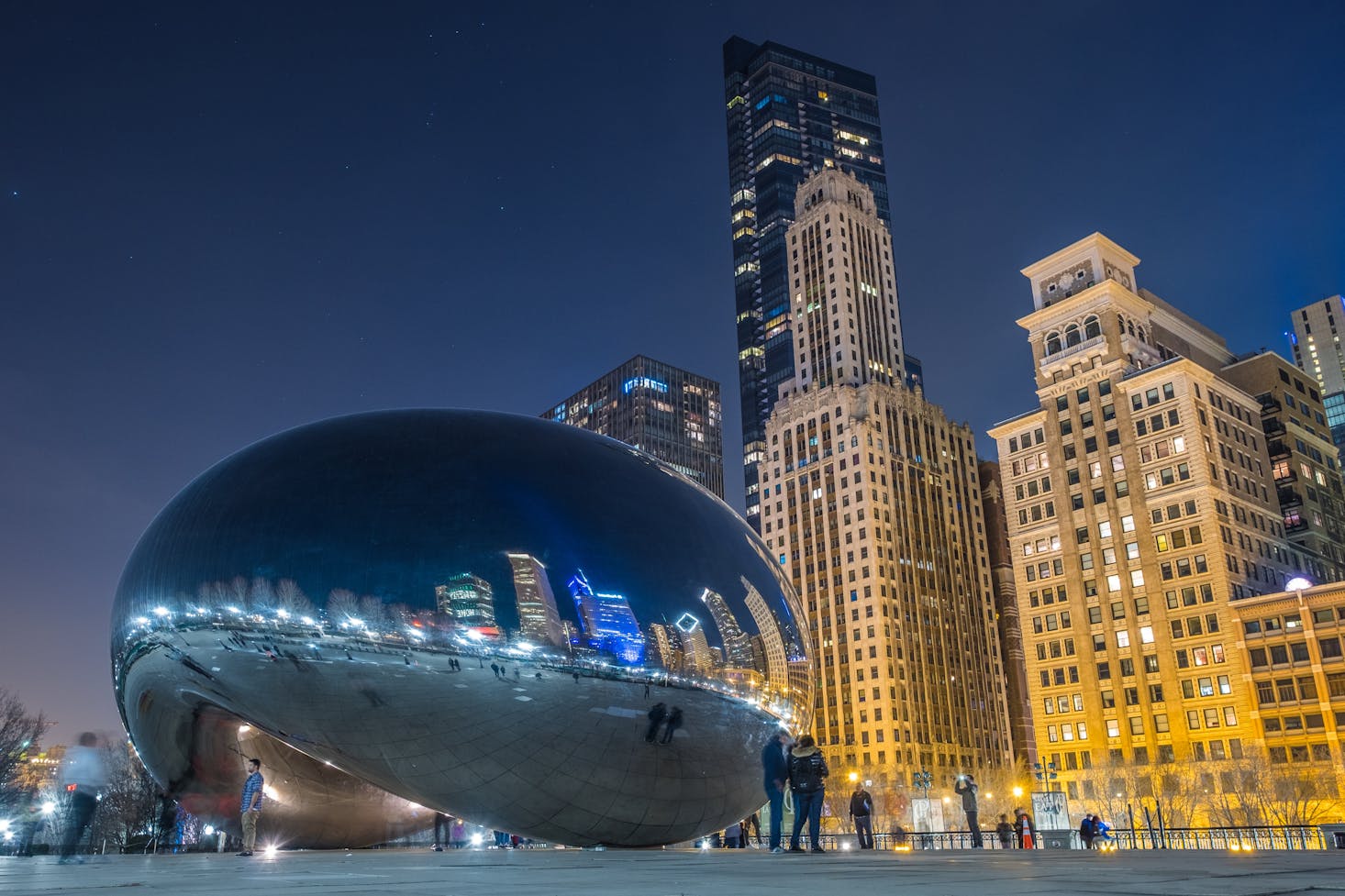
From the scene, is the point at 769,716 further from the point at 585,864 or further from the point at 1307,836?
the point at 1307,836

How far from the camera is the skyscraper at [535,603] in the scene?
39.0 feet

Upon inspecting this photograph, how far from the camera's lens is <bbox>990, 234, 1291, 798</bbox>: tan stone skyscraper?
97188 millimetres

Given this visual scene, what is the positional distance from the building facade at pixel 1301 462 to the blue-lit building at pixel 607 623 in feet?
398

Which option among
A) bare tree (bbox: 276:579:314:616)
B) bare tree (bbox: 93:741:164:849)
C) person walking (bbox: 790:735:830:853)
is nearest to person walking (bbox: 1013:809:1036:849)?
person walking (bbox: 790:735:830:853)

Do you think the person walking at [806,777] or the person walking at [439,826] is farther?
the person walking at [439,826]

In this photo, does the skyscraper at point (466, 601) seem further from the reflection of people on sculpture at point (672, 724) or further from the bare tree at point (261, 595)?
the reflection of people on sculpture at point (672, 724)

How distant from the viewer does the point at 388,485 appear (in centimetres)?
1270

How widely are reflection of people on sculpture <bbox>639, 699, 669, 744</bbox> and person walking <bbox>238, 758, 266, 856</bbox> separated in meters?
6.58

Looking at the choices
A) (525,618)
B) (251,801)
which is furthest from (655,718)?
(251,801)

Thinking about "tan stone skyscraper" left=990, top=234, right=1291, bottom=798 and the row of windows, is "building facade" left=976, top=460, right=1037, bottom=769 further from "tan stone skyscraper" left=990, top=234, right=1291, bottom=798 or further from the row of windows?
the row of windows

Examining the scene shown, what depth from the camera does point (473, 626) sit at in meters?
11.8

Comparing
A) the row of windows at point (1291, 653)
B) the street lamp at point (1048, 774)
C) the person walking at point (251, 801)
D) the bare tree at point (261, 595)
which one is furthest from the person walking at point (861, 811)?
the row of windows at point (1291, 653)

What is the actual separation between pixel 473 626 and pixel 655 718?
2.59m

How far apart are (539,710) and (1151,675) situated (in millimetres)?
103162
